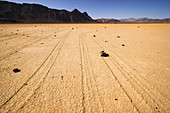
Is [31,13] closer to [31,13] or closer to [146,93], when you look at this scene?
[31,13]

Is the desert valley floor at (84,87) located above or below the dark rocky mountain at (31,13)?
below

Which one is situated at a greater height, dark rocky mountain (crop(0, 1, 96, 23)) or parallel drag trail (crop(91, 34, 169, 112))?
dark rocky mountain (crop(0, 1, 96, 23))

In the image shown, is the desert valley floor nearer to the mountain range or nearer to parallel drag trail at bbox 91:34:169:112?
parallel drag trail at bbox 91:34:169:112

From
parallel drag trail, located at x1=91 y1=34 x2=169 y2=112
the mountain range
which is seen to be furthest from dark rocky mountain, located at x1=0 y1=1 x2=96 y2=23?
parallel drag trail, located at x1=91 y1=34 x2=169 y2=112

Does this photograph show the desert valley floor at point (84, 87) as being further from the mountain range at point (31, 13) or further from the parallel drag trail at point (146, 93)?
the mountain range at point (31, 13)

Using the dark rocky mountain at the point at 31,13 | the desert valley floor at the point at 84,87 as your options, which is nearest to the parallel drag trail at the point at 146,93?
the desert valley floor at the point at 84,87

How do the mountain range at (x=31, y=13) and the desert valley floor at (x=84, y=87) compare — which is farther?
the mountain range at (x=31, y=13)

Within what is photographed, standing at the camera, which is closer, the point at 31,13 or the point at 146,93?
the point at 146,93

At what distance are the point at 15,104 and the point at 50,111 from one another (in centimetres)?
93

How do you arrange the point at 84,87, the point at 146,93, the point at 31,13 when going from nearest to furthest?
the point at 146,93 < the point at 84,87 < the point at 31,13

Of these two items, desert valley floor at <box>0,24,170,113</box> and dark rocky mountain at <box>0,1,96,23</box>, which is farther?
dark rocky mountain at <box>0,1,96,23</box>

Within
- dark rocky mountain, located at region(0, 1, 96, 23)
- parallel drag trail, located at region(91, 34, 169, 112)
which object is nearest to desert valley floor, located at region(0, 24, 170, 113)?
parallel drag trail, located at region(91, 34, 169, 112)

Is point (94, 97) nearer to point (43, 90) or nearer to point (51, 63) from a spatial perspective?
point (43, 90)

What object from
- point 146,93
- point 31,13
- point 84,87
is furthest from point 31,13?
point 146,93
